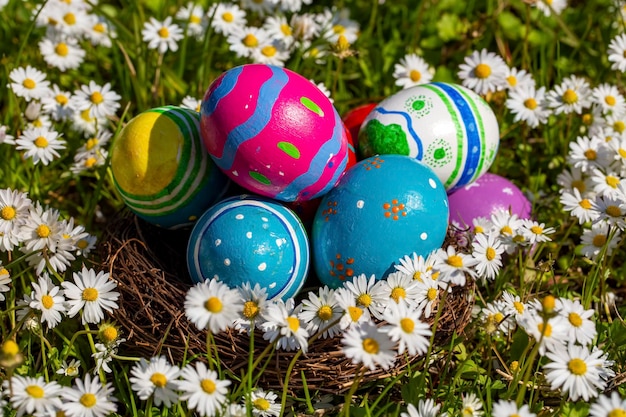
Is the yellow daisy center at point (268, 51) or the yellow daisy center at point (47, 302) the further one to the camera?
the yellow daisy center at point (268, 51)

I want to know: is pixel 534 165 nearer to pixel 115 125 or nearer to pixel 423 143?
pixel 423 143

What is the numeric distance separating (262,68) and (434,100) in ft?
1.64

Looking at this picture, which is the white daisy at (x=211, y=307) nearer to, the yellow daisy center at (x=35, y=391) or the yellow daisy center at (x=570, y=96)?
the yellow daisy center at (x=35, y=391)

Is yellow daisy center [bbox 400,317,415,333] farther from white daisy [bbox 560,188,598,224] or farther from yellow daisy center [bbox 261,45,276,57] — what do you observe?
yellow daisy center [bbox 261,45,276,57]

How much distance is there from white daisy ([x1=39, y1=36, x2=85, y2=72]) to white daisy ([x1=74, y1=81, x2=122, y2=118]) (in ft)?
0.73

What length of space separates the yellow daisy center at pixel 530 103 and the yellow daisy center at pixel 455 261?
101 cm

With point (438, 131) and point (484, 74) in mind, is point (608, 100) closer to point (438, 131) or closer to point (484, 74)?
point (484, 74)

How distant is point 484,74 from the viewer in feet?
8.41

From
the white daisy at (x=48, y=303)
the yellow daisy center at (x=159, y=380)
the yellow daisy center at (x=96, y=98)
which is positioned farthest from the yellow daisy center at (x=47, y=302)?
the yellow daisy center at (x=96, y=98)

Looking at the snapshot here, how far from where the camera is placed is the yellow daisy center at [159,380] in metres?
1.68

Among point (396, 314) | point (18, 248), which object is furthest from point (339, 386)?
point (18, 248)

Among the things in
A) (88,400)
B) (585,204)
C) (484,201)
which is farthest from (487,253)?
(88,400)

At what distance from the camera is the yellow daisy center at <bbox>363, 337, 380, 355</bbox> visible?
1.62 m

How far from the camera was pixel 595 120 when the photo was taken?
→ 2.64 meters
